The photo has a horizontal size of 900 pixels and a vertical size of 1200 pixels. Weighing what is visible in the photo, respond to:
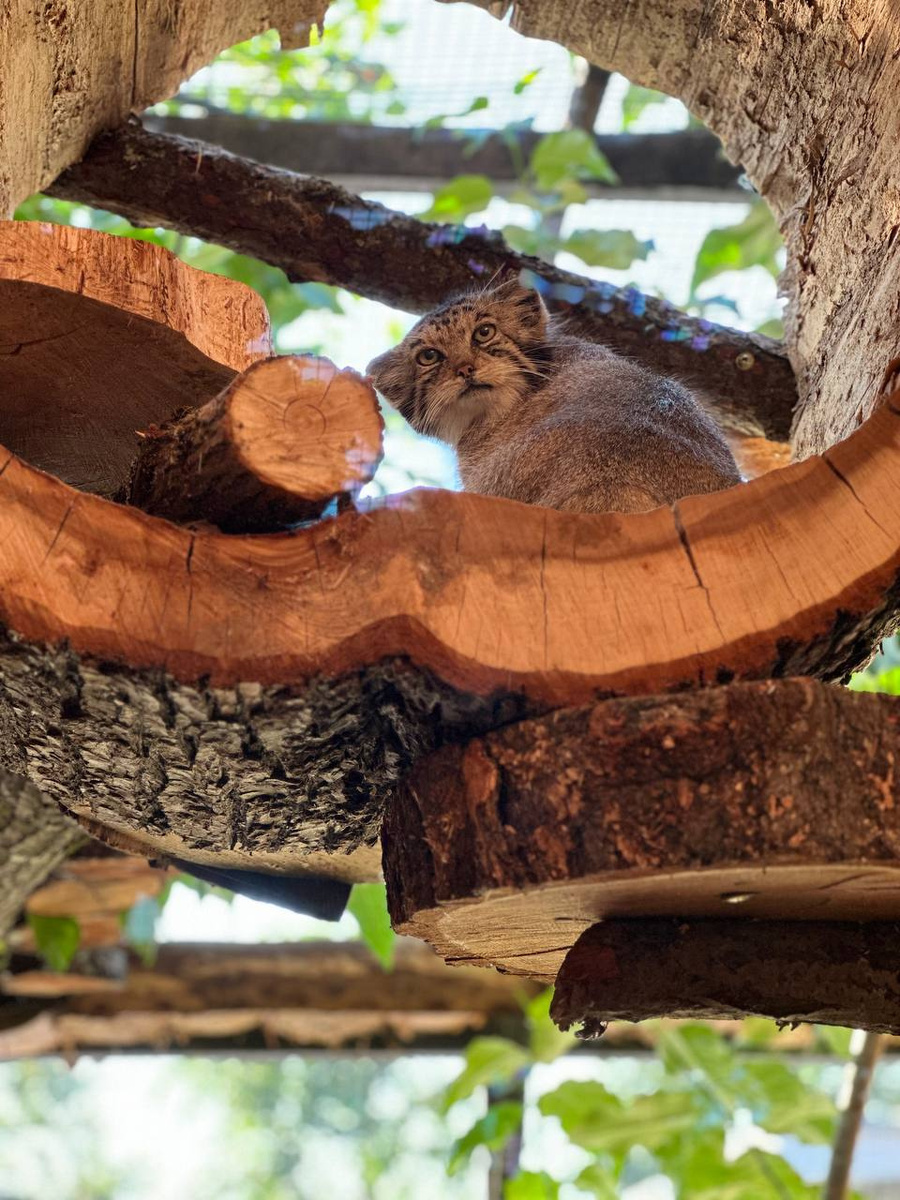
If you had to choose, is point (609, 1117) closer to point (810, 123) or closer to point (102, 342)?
point (102, 342)

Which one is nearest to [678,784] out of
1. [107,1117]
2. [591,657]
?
[591,657]

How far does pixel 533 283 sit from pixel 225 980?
305cm

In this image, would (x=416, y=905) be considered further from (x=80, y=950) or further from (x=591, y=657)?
(x=80, y=950)

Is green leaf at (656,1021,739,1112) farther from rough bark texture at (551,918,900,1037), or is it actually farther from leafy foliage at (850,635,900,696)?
rough bark texture at (551,918,900,1037)

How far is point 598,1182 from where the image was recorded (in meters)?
3.58

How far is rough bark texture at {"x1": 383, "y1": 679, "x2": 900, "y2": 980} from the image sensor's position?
1.57 m

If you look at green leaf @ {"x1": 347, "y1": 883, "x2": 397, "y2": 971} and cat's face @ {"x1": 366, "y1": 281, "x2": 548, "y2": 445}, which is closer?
green leaf @ {"x1": 347, "y1": 883, "x2": 397, "y2": 971}

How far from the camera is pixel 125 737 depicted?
1.79 m

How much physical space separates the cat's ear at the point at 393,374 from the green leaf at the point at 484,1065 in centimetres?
205

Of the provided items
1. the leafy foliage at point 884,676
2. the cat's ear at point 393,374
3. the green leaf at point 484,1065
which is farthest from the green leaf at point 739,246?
the green leaf at point 484,1065

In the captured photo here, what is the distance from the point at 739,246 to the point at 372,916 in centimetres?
277

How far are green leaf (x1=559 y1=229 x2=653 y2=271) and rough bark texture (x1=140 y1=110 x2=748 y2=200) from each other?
126 centimetres

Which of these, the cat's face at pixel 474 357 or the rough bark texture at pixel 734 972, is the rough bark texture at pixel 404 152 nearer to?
the cat's face at pixel 474 357

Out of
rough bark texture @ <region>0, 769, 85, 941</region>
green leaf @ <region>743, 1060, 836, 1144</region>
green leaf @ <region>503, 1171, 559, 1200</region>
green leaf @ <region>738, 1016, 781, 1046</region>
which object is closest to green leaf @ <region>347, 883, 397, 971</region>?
green leaf @ <region>503, 1171, 559, 1200</region>
